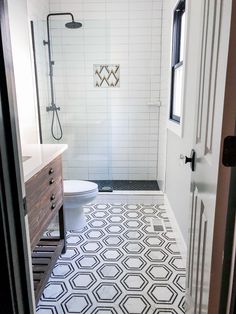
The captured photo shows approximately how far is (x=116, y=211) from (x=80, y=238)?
667mm

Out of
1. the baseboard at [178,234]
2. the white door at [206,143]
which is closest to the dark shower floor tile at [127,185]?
the baseboard at [178,234]

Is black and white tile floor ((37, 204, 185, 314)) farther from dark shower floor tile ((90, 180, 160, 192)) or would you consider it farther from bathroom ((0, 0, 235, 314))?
dark shower floor tile ((90, 180, 160, 192))

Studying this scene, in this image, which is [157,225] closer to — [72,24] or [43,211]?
[43,211]

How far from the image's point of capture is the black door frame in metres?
0.73

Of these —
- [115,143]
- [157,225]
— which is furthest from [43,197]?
A: [115,143]

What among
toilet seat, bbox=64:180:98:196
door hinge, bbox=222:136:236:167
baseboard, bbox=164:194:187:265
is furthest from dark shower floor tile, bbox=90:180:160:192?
door hinge, bbox=222:136:236:167

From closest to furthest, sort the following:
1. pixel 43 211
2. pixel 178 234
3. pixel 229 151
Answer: pixel 229 151 < pixel 43 211 < pixel 178 234

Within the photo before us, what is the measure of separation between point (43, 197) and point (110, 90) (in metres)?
Result: 2.24

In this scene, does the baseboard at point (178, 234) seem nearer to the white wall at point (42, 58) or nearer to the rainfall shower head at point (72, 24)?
the white wall at point (42, 58)

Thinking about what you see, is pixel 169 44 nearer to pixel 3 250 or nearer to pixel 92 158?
pixel 92 158

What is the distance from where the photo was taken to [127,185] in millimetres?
3537

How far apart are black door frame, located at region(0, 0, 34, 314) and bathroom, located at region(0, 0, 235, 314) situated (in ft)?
0.69

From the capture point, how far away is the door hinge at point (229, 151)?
711mm

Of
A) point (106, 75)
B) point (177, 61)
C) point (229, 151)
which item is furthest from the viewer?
point (106, 75)
